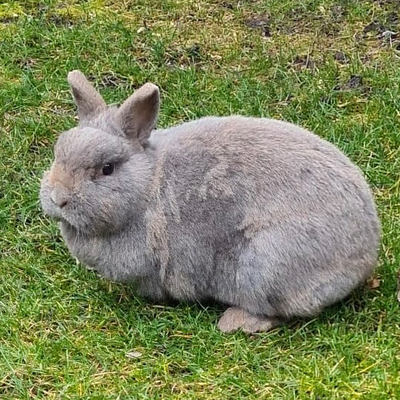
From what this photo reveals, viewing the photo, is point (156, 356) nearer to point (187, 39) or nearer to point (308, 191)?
point (308, 191)

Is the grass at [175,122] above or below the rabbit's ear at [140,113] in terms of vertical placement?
below

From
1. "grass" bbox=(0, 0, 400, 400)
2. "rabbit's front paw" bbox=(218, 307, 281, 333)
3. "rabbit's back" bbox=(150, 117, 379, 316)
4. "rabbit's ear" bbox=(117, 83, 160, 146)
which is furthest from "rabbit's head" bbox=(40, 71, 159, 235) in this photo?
"rabbit's front paw" bbox=(218, 307, 281, 333)

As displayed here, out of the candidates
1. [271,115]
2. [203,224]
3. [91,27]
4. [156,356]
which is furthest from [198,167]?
[91,27]

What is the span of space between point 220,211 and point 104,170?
0.56 meters

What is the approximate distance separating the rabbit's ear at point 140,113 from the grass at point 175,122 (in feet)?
2.75

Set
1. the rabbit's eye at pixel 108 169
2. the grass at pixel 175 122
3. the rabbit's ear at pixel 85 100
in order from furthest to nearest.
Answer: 1. the rabbit's ear at pixel 85 100
2. the rabbit's eye at pixel 108 169
3. the grass at pixel 175 122

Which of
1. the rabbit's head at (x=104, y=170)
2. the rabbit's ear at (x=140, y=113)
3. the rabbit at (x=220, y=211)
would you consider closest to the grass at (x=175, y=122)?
the rabbit at (x=220, y=211)

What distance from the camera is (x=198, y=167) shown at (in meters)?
4.57

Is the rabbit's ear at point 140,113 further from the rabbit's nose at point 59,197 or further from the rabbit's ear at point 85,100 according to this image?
the rabbit's nose at point 59,197

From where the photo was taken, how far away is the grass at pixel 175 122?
4.25 metres

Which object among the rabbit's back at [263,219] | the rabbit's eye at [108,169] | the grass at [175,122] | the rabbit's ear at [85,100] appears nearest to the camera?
the grass at [175,122]

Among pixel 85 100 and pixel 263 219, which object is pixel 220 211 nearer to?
pixel 263 219

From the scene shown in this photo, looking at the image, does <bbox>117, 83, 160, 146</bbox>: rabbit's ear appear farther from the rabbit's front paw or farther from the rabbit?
the rabbit's front paw

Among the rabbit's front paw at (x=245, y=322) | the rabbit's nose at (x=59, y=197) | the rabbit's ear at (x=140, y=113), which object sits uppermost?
the rabbit's ear at (x=140, y=113)
